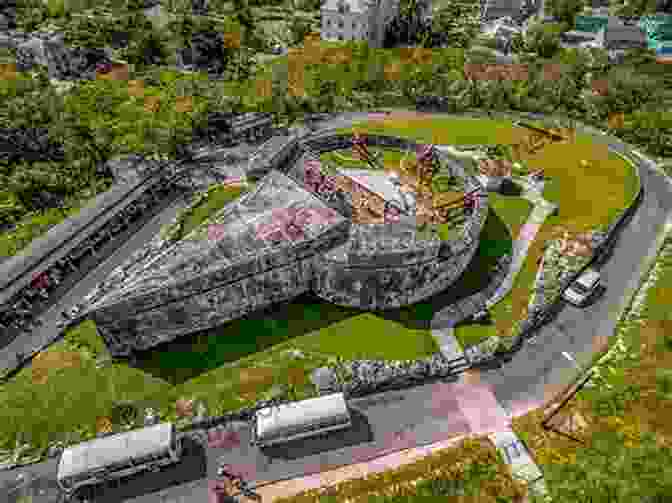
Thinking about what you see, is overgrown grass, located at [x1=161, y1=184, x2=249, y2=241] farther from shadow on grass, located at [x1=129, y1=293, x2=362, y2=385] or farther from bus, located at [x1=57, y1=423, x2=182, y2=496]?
bus, located at [x1=57, y1=423, x2=182, y2=496]

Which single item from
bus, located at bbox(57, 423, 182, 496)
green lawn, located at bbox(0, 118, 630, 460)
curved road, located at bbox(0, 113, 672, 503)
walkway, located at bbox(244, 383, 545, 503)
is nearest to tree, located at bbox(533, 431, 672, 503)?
walkway, located at bbox(244, 383, 545, 503)

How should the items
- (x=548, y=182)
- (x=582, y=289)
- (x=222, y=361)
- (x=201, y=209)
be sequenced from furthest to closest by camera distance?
(x=548, y=182) → (x=201, y=209) → (x=582, y=289) → (x=222, y=361)

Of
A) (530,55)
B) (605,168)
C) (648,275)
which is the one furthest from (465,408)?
(530,55)

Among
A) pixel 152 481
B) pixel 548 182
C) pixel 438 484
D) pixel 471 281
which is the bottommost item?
pixel 152 481

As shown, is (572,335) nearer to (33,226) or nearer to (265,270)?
(265,270)

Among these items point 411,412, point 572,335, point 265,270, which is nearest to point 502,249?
point 572,335

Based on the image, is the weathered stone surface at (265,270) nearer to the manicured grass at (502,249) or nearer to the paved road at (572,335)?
the manicured grass at (502,249)

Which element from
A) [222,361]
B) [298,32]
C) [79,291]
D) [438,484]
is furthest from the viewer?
[298,32]

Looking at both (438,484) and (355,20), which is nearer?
(438,484)
